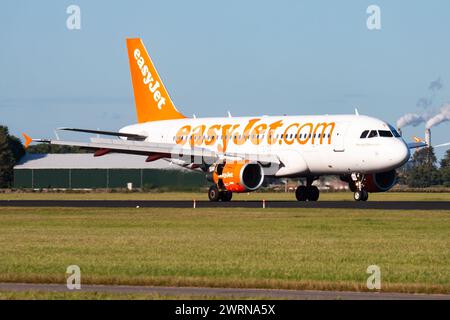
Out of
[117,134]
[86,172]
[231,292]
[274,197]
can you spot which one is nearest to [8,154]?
[86,172]

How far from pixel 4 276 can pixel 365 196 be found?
39087 millimetres

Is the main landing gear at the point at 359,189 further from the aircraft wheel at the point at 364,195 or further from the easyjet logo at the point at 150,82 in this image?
the easyjet logo at the point at 150,82

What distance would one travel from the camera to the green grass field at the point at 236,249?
25.0 m

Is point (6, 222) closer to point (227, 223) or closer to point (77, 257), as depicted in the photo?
point (227, 223)

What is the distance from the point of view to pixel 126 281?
24375 mm

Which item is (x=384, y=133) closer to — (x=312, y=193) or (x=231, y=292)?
(x=312, y=193)

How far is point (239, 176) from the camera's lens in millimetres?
60125

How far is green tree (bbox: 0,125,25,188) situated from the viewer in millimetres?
132125

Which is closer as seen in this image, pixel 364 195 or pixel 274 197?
pixel 364 195

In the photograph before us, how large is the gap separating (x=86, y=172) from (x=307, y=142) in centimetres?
6818

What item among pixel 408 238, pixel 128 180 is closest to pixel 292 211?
pixel 408 238

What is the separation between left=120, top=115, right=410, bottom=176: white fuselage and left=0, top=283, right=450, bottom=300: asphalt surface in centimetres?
3630

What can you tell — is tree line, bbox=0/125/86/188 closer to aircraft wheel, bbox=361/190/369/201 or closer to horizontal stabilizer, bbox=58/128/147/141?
horizontal stabilizer, bbox=58/128/147/141
